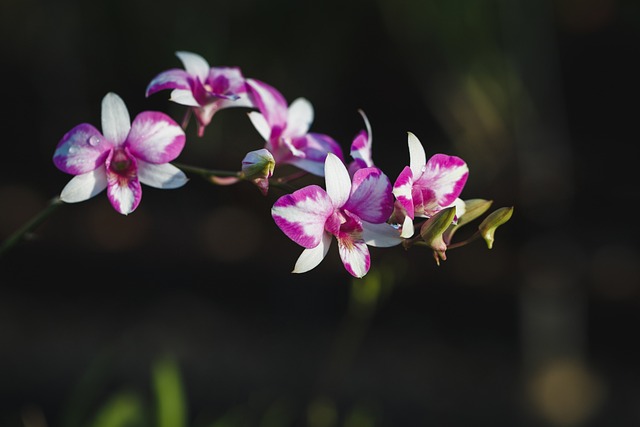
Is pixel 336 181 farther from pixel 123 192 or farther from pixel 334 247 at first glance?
pixel 334 247

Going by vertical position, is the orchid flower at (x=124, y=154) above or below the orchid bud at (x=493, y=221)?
above

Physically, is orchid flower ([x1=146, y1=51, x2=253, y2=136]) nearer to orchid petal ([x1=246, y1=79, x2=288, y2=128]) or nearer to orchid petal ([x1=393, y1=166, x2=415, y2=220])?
orchid petal ([x1=246, y1=79, x2=288, y2=128])

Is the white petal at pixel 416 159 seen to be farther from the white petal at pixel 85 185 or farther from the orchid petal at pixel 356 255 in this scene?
the white petal at pixel 85 185

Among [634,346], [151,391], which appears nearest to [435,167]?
[151,391]

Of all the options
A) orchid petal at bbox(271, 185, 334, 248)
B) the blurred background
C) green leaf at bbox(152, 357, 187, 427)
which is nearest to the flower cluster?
orchid petal at bbox(271, 185, 334, 248)

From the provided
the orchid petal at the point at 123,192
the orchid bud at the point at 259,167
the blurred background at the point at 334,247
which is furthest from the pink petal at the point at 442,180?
the blurred background at the point at 334,247

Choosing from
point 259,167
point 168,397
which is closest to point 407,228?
point 259,167

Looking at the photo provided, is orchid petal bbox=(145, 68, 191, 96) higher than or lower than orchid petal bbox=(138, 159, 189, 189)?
higher

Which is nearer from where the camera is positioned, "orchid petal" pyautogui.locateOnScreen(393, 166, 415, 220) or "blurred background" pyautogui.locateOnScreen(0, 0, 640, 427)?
"orchid petal" pyautogui.locateOnScreen(393, 166, 415, 220)
